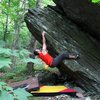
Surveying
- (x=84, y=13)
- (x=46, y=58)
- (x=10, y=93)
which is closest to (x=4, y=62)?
(x=10, y=93)

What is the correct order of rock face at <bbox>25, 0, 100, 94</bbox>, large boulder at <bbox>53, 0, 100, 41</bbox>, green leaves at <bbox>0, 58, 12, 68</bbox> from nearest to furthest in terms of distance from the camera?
green leaves at <bbox>0, 58, 12, 68</bbox>, large boulder at <bbox>53, 0, 100, 41</bbox>, rock face at <bbox>25, 0, 100, 94</bbox>

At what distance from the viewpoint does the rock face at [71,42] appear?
10.2 meters

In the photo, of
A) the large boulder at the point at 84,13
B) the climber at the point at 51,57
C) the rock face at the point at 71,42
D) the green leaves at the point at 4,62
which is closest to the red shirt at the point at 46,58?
the climber at the point at 51,57

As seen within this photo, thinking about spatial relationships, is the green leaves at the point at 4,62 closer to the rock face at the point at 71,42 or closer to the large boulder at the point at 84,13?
the large boulder at the point at 84,13

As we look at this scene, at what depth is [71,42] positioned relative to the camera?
10.9 metres

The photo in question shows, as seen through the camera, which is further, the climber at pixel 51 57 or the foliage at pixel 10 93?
the climber at pixel 51 57

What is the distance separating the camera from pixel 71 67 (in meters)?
10.2

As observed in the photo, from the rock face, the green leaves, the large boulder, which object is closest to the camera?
the green leaves

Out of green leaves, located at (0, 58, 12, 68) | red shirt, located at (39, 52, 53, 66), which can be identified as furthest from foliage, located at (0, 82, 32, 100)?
red shirt, located at (39, 52, 53, 66)

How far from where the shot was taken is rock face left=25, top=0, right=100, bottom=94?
33.3 ft

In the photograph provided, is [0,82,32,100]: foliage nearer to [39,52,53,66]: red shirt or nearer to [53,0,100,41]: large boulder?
[53,0,100,41]: large boulder

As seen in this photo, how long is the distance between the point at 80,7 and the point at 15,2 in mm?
6317

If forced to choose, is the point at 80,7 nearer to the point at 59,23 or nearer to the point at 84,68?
the point at 59,23

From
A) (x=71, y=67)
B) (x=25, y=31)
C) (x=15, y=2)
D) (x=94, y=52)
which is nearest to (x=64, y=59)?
(x=71, y=67)
